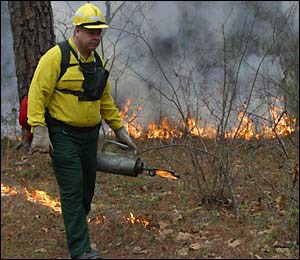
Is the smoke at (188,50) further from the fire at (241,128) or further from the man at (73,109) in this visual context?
A: the man at (73,109)

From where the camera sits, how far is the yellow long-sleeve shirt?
14.9 feet

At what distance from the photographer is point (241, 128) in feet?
21.1

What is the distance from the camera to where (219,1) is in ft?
42.5

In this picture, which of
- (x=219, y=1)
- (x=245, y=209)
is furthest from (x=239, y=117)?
(x=219, y=1)

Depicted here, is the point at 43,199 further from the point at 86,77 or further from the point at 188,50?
the point at 188,50

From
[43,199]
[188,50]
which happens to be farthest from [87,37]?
[188,50]

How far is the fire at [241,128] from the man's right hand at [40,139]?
7.06 ft

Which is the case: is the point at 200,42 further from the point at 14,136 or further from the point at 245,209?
the point at 245,209

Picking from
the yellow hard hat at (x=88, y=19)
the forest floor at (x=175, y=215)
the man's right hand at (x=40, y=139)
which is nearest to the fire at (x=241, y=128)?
the forest floor at (x=175, y=215)

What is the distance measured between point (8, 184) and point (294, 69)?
4.59 m

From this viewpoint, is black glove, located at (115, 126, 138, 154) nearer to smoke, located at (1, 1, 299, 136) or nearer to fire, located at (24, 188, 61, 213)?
smoke, located at (1, 1, 299, 136)

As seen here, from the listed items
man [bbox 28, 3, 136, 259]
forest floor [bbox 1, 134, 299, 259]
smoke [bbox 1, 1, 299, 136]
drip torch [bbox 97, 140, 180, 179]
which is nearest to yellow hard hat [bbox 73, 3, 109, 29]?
man [bbox 28, 3, 136, 259]

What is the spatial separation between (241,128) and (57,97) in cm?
256

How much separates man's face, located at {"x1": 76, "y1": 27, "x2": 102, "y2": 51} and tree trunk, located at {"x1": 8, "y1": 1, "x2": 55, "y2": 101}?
3.46 metres
